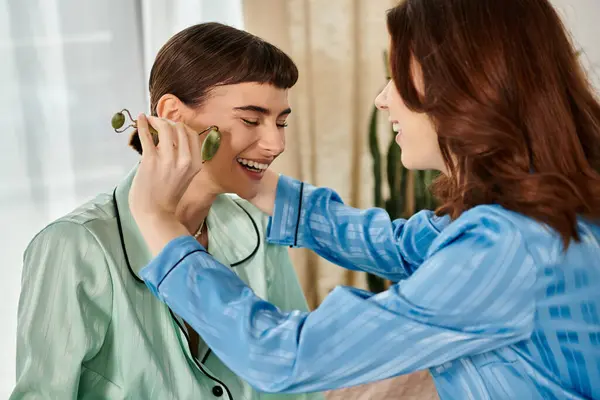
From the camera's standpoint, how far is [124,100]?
2.42m

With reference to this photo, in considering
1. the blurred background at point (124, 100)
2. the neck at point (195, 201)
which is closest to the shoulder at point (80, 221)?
the neck at point (195, 201)

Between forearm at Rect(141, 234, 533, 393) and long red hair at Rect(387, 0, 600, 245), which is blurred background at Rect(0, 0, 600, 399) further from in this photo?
forearm at Rect(141, 234, 533, 393)

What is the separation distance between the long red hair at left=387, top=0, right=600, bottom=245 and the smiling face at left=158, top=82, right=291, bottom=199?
1.39 feet

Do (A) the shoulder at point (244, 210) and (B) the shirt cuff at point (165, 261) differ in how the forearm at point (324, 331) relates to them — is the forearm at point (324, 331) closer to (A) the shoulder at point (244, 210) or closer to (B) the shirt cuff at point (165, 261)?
(B) the shirt cuff at point (165, 261)

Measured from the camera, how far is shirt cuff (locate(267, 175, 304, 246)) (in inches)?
59.5

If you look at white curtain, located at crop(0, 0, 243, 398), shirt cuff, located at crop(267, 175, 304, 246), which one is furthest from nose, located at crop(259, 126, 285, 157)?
white curtain, located at crop(0, 0, 243, 398)

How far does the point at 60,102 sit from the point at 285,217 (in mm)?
1080

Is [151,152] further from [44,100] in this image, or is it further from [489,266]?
[44,100]

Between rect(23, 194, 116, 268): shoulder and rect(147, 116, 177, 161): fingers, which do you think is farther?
rect(23, 194, 116, 268): shoulder

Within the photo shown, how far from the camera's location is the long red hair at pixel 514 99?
1043mm

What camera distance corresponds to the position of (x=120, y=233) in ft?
4.26

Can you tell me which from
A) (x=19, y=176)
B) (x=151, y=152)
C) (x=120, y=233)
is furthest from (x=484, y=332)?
(x=19, y=176)

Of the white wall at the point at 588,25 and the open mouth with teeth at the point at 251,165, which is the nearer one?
the open mouth with teeth at the point at 251,165

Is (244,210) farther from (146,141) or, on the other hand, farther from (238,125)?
(146,141)
